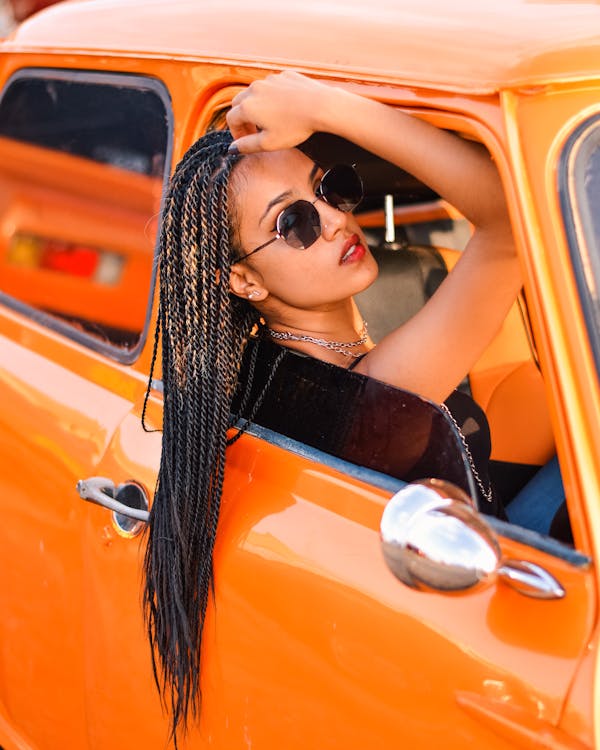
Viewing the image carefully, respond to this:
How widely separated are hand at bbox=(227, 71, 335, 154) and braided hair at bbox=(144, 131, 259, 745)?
168mm

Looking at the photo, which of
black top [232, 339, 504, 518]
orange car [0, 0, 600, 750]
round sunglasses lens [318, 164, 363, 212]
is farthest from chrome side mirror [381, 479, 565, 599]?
round sunglasses lens [318, 164, 363, 212]

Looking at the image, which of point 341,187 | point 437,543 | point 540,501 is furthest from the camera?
point 540,501

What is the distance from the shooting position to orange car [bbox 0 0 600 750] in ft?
4.54

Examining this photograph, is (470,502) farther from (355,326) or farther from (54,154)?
(54,154)

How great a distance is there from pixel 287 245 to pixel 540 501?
0.72 metres

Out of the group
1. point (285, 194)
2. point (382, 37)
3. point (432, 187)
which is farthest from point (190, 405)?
point (382, 37)

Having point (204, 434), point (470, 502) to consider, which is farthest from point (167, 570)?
point (470, 502)

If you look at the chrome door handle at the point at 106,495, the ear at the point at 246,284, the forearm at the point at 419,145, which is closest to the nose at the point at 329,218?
the ear at the point at 246,284

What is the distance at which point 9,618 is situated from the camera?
238 cm

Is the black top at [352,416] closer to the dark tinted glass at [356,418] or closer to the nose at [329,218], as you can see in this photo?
the dark tinted glass at [356,418]

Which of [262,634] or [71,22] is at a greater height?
[71,22]

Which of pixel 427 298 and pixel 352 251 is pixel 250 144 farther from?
pixel 427 298

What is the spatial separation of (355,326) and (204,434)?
0.54m

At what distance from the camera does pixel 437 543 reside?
1.28m
